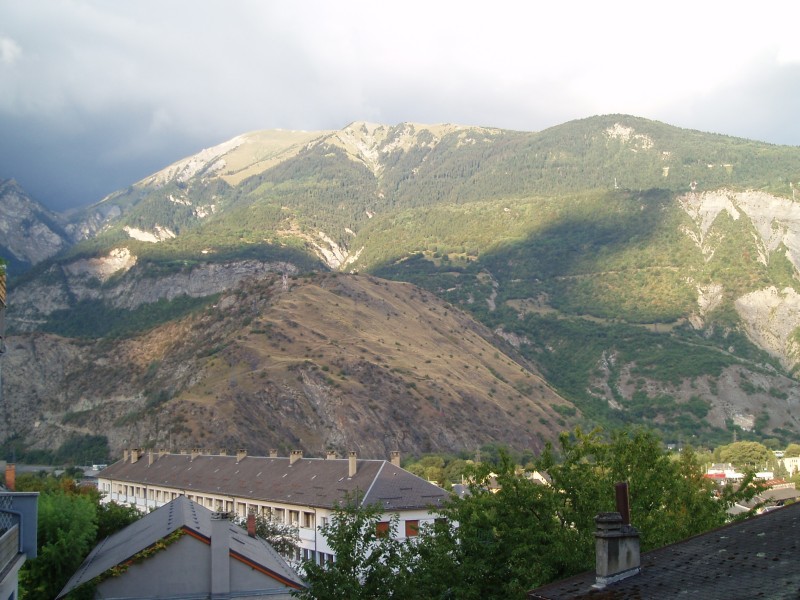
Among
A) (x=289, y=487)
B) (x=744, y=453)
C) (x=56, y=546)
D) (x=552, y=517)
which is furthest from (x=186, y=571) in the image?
(x=744, y=453)

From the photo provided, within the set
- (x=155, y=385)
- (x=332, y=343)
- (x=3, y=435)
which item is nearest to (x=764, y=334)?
(x=332, y=343)

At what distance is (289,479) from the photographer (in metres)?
63.9

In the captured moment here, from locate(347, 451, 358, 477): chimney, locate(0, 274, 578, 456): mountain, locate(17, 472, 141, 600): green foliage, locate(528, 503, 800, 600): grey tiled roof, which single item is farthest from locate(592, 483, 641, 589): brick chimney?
locate(0, 274, 578, 456): mountain

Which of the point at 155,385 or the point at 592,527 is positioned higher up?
the point at 155,385

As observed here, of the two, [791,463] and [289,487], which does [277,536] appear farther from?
[791,463]

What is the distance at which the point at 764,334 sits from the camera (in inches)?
7790

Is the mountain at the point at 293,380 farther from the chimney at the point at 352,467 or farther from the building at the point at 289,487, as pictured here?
the chimney at the point at 352,467

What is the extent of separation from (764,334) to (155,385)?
13342 centimetres

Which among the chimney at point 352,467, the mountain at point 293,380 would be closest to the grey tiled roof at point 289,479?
the chimney at point 352,467

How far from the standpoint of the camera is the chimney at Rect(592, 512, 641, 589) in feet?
49.4

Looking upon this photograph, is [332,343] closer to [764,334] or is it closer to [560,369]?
[560,369]

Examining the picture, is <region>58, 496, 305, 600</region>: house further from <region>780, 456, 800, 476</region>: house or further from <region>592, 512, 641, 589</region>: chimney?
<region>780, 456, 800, 476</region>: house

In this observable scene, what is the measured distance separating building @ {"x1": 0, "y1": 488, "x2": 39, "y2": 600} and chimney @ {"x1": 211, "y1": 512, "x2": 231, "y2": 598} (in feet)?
46.3

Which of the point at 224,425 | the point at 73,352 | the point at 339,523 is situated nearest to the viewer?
the point at 339,523
